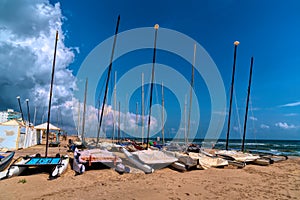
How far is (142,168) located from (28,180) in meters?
6.07

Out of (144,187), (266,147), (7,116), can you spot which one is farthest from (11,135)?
(266,147)

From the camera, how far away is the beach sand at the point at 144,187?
802cm

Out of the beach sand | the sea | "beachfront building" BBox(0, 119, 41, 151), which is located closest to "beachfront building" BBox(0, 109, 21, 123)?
"beachfront building" BBox(0, 119, 41, 151)

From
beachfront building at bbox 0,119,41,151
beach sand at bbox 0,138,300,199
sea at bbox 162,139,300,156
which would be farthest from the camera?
sea at bbox 162,139,300,156

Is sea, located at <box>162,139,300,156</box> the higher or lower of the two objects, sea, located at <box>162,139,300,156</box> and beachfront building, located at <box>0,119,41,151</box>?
the lower

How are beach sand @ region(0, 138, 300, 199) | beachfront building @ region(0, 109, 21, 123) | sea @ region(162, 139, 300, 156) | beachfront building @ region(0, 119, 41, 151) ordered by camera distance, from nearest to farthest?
beach sand @ region(0, 138, 300, 199), beachfront building @ region(0, 119, 41, 151), sea @ region(162, 139, 300, 156), beachfront building @ region(0, 109, 21, 123)

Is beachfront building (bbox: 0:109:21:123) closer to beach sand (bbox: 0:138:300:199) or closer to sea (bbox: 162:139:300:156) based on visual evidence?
sea (bbox: 162:139:300:156)

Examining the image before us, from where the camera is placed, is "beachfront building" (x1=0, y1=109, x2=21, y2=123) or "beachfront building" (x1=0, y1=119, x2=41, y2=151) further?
"beachfront building" (x1=0, y1=109, x2=21, y2=123)

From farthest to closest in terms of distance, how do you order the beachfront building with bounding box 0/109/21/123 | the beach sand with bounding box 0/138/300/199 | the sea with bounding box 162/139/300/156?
the beachfront building with bounding box 0/109/21/123, the sea with bounding box 162/139/300/156, the beach sand with bounding box 0/138/300/199

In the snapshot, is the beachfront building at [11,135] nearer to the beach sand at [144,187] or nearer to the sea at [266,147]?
the beach sand at [144,187]

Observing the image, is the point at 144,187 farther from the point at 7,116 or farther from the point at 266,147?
the point at 7,116

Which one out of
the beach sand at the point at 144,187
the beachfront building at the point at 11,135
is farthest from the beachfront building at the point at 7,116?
the beach sand at the point at 144,187

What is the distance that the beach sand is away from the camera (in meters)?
8.02

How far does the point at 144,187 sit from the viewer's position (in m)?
9.17
